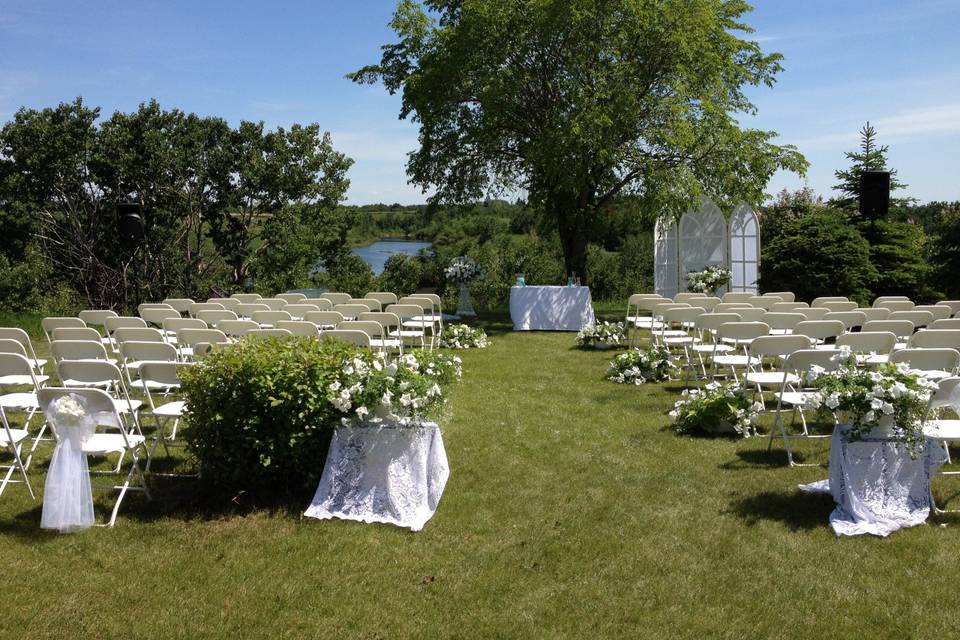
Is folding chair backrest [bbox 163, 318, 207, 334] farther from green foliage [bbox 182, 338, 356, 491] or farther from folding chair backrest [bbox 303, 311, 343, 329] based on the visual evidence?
green foliage [bbox 182, 338, 356, 491]

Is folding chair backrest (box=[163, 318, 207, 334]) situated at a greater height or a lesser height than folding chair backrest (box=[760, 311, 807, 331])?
greater

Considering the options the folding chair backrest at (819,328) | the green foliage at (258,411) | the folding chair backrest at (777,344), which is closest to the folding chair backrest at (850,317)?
the folding chair backrest at (819,328)

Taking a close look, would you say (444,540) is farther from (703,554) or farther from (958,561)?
(958,561)

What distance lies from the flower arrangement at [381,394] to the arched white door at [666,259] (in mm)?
13590

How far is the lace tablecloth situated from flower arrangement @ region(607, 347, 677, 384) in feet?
13.9

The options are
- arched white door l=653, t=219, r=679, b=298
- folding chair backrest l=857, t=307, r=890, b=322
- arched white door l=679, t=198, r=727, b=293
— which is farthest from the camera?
arched white door l=653, t=219, r=679, b=298

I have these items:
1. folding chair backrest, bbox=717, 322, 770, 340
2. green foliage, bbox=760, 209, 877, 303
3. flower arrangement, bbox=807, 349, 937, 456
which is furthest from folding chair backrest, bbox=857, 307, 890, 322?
green foliage, bbox=760, 209, 877, 303

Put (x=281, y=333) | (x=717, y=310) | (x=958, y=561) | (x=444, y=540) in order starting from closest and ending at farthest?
(x=958, y=561)
(x=444, y=540)
(x=281, y=333)
(x=717, y=310)

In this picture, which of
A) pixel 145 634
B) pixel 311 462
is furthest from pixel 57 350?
pixel 145 634

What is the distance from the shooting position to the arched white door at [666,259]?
1739 centimetres

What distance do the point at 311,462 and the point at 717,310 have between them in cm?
575

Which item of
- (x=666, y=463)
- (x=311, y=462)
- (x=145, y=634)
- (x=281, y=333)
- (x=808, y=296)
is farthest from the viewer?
(x=808, y=296)

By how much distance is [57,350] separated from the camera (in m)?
6.12

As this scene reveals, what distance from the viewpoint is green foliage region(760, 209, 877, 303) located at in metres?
13.9
